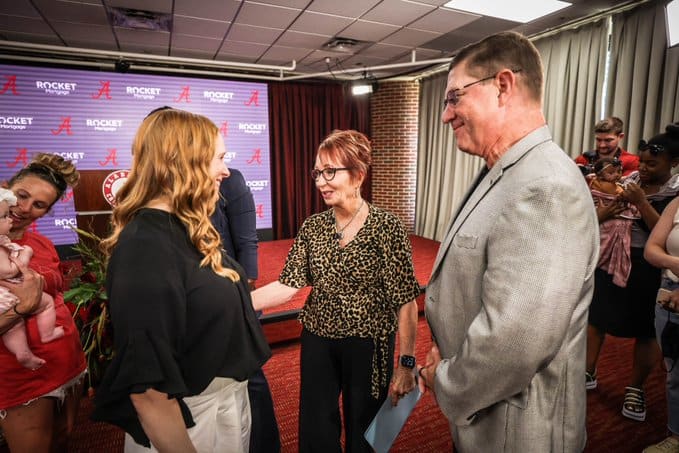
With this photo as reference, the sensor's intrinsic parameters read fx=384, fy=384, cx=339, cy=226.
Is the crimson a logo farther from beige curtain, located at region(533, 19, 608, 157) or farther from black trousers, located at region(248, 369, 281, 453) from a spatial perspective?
beige curtain, located at region(533, 19, 608, 157)

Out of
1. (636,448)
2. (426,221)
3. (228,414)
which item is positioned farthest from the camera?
(426,221)

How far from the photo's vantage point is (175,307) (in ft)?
2.97

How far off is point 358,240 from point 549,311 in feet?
2.74

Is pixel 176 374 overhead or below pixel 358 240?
below

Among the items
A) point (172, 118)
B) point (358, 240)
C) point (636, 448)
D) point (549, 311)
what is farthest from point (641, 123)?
point (172, 118)

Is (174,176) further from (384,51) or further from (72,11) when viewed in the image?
(384,51)

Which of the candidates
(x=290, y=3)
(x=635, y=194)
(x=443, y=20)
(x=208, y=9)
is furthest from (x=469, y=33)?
(x=635, y=194)

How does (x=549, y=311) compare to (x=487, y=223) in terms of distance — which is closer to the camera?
(x=549, y=311)

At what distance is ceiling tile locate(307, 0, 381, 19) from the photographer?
400 cm

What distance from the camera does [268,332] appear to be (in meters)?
3.29

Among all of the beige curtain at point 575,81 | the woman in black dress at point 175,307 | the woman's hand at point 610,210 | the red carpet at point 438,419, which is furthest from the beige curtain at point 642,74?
the woman in black dress at point 175,307

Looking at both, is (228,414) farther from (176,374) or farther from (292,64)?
(292,64)

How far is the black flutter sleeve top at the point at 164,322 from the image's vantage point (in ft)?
2.83

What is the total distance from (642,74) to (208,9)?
15.2 feet
